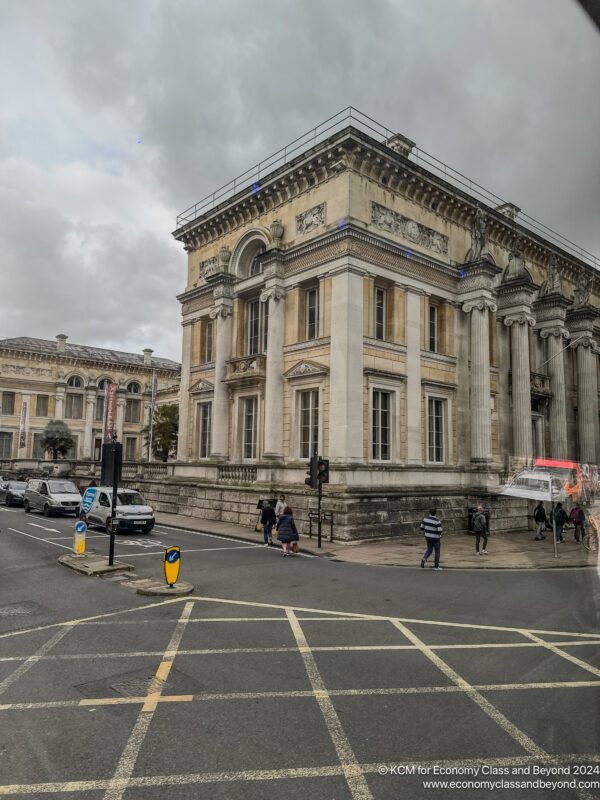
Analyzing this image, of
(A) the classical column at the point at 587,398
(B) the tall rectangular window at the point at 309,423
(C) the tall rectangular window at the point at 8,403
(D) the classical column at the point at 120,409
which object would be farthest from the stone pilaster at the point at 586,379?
(C) the tall rectangular window at the point at 8,403

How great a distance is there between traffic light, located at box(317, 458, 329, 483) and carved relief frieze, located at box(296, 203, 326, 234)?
10137 millimetres

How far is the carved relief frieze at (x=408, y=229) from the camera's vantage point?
71.2 ft

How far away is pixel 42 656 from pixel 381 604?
5886 millimetres

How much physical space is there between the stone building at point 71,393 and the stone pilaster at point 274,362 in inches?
1293

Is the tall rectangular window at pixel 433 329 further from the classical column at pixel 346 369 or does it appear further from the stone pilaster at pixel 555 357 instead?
the stone pilaster at pixel 555 357

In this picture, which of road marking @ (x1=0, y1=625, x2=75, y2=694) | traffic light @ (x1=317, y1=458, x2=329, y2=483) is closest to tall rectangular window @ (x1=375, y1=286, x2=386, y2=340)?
traffic light @ (x1=317, y1=458, x2=329, y2=483)

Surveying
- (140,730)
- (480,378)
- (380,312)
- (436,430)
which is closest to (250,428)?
(380,312)

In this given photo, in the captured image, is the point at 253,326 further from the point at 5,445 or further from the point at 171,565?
the point at 5,445

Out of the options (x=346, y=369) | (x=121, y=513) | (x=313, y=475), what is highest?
(x=346, y=369)

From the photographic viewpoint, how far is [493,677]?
6.45 m

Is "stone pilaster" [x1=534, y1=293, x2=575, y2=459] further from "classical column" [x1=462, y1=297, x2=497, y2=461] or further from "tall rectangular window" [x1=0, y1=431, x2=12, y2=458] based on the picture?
"tall rectangular window" [x1=0, y1=431, x2=12, y2=458]

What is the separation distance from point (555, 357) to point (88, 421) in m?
46.6

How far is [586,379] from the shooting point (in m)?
30.9

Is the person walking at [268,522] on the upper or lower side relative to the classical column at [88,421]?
lower
